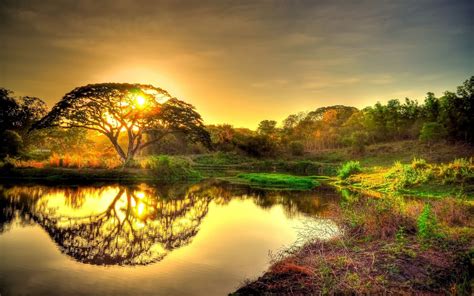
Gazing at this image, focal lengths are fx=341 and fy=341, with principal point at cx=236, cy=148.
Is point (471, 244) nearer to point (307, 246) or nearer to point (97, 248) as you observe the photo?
point (307, 246)

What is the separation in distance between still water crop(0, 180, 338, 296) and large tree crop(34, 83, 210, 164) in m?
13.4

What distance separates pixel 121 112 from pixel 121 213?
20.8 m

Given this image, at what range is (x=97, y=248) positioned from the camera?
9.80 m

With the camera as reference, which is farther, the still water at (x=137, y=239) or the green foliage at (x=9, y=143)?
the green foliage at (x=9, y=143)

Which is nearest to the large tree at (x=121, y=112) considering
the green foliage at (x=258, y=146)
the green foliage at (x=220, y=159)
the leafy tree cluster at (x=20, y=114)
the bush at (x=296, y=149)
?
the leafy tree cluster at (x=20, y=114)

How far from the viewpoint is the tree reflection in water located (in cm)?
993

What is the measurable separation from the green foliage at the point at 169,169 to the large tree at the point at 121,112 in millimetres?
3263

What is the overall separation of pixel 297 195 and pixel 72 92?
23.5m

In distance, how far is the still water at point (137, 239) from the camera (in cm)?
768

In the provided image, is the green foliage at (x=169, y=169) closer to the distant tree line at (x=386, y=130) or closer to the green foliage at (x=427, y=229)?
the green foliage at (x=427, y=229)

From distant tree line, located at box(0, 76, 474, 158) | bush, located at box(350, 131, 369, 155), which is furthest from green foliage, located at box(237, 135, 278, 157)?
bush, located at box(350, 131, 369, 155)

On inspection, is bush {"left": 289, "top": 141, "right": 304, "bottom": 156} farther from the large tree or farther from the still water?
the still water

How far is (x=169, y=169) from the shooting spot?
28469 millimetres

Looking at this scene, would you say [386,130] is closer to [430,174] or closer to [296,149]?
[296,149]
